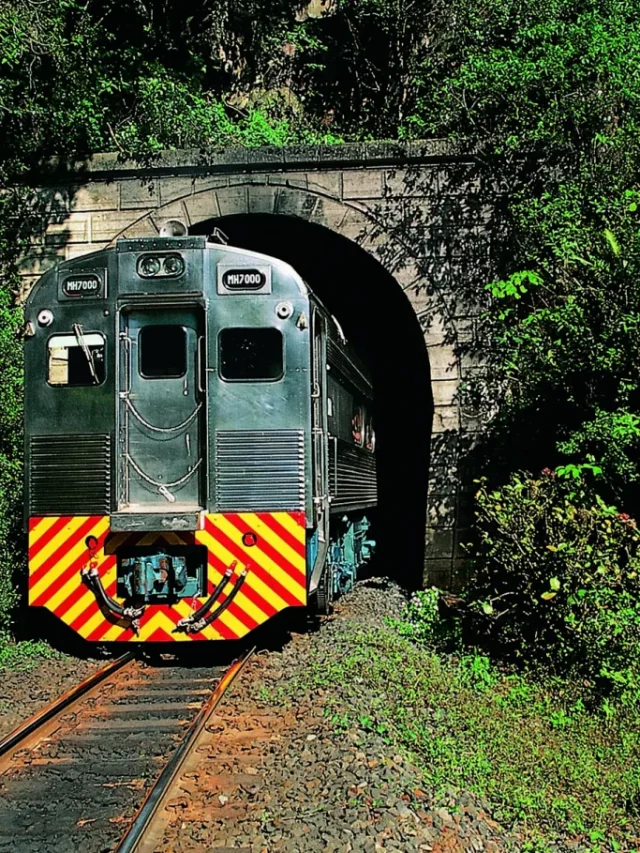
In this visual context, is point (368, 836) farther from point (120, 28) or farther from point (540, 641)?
point (120, 28)

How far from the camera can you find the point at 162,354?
905 centimetres

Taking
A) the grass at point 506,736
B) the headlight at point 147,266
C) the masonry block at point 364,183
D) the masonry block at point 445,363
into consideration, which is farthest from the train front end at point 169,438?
the masonry block at point 364,183

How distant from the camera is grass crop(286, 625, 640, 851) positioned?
5.70m

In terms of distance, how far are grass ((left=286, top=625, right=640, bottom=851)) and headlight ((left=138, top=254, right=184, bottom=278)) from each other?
12.4 ft

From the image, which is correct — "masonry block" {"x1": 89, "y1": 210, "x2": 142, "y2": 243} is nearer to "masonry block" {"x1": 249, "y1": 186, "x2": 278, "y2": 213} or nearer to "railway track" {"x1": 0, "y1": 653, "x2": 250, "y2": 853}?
"masonry block" {"x1": 249, "y1": 186, "x2": 278, "y2": 213}

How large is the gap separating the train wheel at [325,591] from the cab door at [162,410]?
98.5 inches

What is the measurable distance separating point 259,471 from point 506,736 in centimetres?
320

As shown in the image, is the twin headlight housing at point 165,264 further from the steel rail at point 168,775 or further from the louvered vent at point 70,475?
the steel rail at point 168,775

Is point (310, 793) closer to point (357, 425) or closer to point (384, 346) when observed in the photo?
point (357, 425)

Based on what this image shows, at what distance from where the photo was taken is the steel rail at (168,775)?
4.79 m

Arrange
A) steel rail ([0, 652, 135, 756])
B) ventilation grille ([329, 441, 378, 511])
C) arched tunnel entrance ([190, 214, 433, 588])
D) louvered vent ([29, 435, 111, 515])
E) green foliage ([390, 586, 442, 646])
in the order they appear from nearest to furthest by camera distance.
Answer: steel rail ([0, 652, 135, 756]) → louvered vent ([29, 435, 111, 515]) → ventilation grille ([329, 441, 378, 511]) → green foliage ([390, 586, 442, 646]) → arched tunnel entrance ([190, 214, 433, 588])

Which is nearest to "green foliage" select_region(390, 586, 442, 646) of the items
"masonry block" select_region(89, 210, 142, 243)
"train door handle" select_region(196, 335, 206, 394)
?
"train door handle" select_region(196, 335, 206, 394)

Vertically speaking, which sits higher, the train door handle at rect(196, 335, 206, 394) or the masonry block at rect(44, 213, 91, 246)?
the masonry block at rect(44, 213, 91, 246)

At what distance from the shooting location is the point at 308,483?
344 inches
